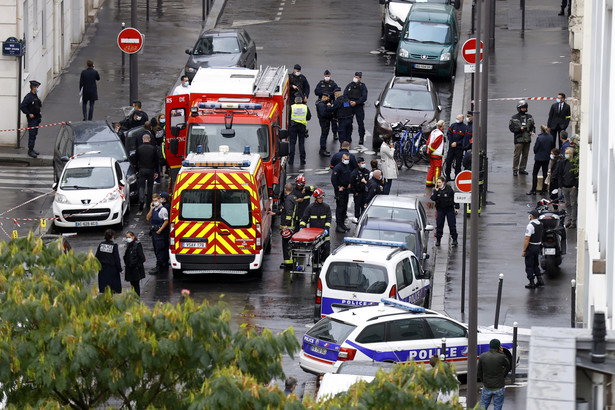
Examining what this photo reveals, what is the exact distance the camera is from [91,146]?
30453 mm

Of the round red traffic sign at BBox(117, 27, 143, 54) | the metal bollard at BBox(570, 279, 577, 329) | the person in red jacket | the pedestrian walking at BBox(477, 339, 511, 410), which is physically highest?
the round red traffic sign at BBox(117, 27, 143, 54)

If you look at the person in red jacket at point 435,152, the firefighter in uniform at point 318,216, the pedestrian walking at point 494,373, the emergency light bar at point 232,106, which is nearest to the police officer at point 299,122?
the person in red jacket at point 435,152

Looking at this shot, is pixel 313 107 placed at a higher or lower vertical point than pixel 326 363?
higher

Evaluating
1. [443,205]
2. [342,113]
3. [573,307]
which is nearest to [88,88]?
[342,113]

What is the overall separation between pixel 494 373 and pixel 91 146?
49.4ft

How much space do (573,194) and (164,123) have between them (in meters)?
9.84

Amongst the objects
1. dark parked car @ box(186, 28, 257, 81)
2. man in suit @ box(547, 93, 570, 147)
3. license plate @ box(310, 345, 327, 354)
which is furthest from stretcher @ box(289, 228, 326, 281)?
dark parked car @ box(186, 28, 257, 81)

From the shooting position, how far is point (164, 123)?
1264 inches

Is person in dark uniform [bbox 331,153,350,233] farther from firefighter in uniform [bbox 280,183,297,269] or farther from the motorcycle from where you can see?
the motorcycle

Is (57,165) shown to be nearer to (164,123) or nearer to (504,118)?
(164,123)

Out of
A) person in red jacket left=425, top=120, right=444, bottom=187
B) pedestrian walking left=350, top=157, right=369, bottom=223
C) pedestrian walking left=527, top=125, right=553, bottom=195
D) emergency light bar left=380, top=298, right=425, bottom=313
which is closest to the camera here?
emergency light bar left=380, top=298, right=425, bottom=313

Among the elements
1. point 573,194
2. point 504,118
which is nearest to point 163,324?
point 573,194

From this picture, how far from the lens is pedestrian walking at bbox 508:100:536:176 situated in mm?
31531

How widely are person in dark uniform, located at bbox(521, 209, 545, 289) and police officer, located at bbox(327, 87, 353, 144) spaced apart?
31.4ft
